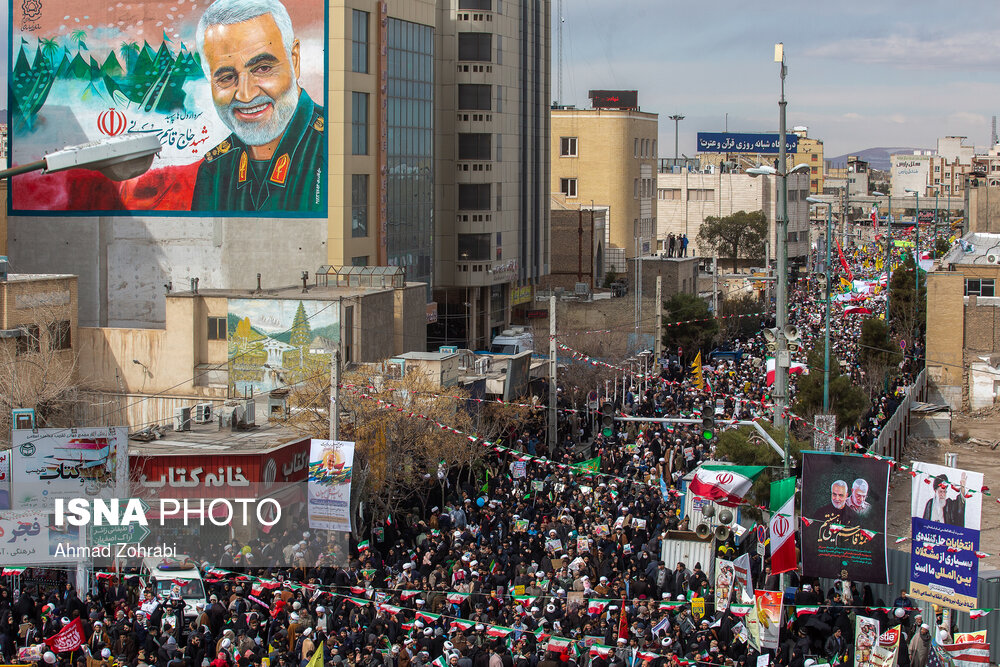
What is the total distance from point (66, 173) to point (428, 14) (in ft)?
53.7

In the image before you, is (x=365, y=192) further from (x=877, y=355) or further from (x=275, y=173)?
(x=877, y=355)

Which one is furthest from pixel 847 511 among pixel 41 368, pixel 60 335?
pixel 60 335

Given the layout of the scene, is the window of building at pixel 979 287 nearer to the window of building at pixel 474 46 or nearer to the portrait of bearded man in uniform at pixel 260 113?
the window of building at pixel 474 46

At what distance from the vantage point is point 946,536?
1769cm

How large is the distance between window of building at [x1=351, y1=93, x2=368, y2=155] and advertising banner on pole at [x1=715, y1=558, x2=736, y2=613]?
1333 inches

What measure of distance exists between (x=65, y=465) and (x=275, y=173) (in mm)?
29359

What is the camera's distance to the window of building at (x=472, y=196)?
201 feet

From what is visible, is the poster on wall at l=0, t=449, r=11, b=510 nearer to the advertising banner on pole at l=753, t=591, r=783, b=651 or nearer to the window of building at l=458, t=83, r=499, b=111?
the advertising banner on pole at l=753, t=591, r=783, b=651

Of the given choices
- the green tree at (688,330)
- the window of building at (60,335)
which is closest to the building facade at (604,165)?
the green tree at (688,330)

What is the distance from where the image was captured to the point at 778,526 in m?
20.0

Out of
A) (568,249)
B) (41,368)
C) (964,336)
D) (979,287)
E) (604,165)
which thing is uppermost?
(604,165)

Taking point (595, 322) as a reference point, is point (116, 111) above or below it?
above

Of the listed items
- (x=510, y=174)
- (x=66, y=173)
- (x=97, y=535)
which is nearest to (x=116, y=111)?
(x=66, y=173)

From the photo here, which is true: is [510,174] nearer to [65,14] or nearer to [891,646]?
[65,14]
